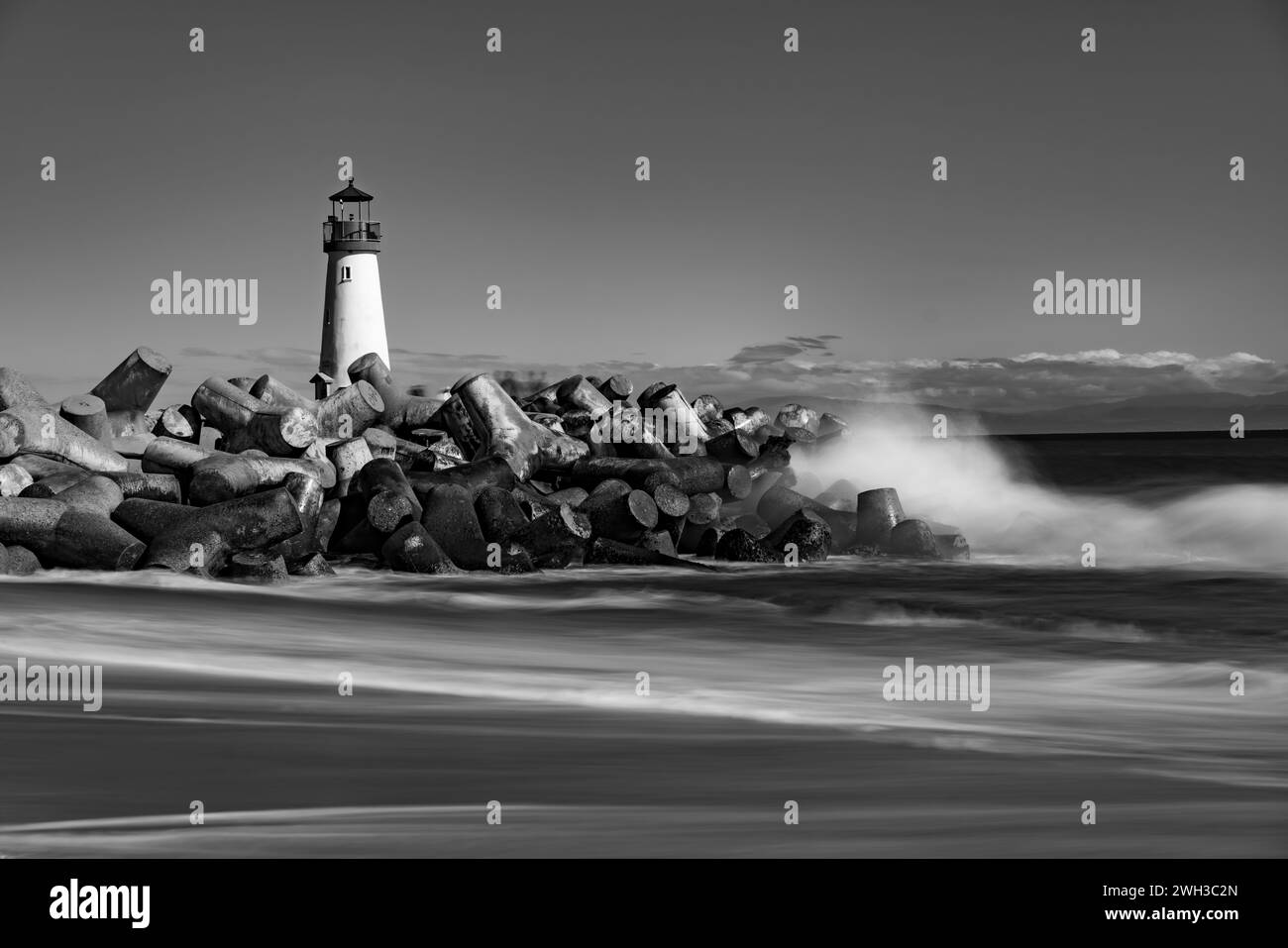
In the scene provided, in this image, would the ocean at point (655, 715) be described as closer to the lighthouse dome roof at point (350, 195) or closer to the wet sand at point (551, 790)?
the wet sand at point (551, 790)

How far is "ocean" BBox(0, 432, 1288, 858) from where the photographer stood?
5383 mm

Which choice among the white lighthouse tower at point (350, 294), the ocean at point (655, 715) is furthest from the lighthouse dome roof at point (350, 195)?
the ocean at point (655, 715)

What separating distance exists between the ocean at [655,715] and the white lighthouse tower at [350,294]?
46.3 feet

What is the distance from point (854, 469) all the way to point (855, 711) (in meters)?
10.3

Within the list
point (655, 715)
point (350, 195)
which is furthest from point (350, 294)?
point (655, 715)

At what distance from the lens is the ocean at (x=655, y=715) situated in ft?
17.7

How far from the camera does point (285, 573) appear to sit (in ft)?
36.6

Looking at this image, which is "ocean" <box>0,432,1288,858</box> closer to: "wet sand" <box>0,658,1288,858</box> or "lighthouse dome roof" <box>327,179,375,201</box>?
"wet sand" <box>0,658,1288,858</box>

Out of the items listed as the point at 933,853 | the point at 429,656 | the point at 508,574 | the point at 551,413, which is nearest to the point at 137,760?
the point at 429,656

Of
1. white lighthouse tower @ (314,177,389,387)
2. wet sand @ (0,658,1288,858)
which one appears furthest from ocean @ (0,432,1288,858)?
white lighthouse tower @ (314,177,389,387)

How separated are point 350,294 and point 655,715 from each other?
64.3 ft

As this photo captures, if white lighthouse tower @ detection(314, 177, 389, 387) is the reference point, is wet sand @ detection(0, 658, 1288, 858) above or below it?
below

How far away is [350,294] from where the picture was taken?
2542 cm

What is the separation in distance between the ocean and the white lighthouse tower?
14.1 metres
